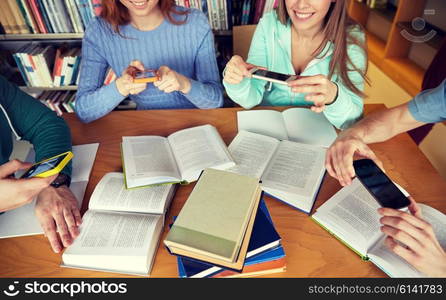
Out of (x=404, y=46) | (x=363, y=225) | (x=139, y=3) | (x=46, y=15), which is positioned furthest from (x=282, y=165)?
(x=404, y=46)

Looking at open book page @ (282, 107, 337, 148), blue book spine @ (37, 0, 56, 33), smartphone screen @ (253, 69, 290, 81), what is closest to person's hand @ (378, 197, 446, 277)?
open book page @ (282, 107, 337, 148)

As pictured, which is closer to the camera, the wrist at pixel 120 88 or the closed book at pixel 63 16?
the wrist at pixel 120 88

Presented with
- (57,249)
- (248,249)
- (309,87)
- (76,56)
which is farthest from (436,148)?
(76,56)

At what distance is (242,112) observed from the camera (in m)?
1.23

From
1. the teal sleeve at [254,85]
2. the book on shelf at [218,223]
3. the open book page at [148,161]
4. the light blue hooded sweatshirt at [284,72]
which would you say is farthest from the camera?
the teal sleeve at [254,85]

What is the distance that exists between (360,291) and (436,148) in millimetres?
1570

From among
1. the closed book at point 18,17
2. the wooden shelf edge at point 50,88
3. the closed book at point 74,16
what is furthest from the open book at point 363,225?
the closed book at point 18,17

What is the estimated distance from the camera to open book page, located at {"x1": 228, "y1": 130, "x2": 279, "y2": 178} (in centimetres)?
95

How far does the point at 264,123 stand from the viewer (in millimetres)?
1175

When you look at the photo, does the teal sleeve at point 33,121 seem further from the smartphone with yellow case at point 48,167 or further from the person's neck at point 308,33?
the person's neck at point 308,33

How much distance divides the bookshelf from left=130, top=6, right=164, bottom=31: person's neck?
70.8 inches

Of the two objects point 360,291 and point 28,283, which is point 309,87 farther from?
point 28,283

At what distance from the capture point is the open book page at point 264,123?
1.13 meters

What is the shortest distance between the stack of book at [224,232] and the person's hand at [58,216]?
30cm
